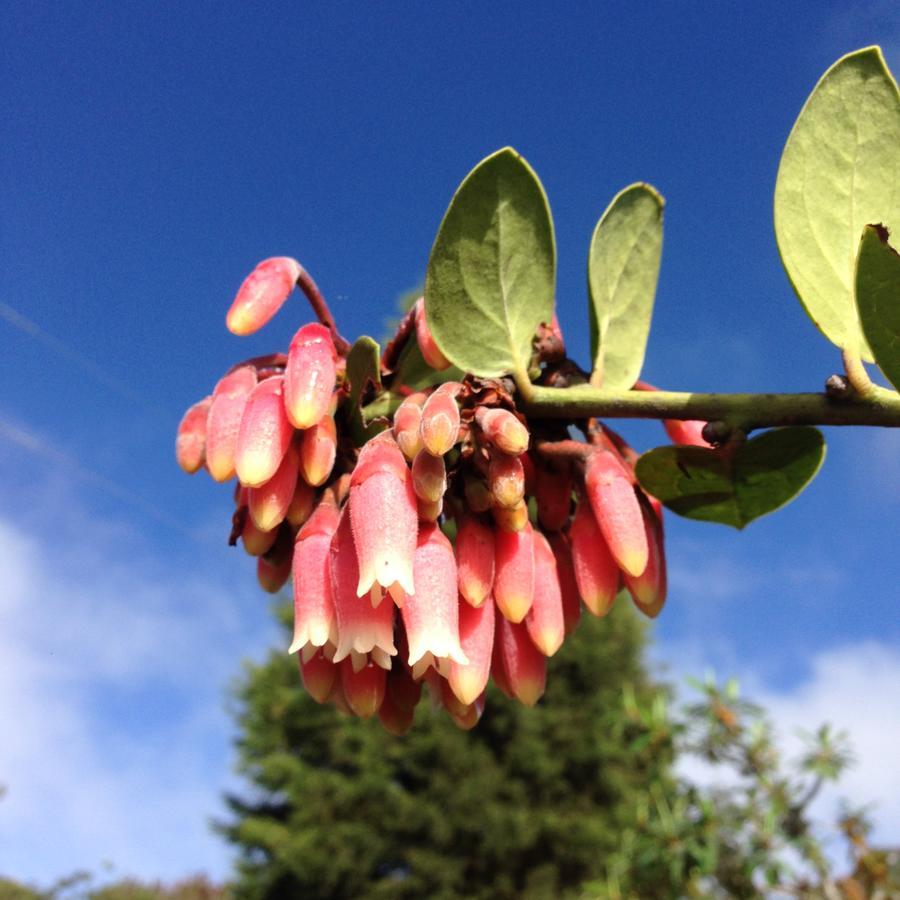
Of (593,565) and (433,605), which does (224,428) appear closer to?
(433,605)

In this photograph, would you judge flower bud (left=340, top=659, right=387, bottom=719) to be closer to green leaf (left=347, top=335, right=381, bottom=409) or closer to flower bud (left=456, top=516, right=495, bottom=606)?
flower bud (left=456, top=516, right=495, bottom=606)

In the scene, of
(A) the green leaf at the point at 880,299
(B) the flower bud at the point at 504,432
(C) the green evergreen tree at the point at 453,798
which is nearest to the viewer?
(A) the green leaf at the point at 880,299

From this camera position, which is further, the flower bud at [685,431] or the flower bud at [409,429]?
the flower bud at [685,431]

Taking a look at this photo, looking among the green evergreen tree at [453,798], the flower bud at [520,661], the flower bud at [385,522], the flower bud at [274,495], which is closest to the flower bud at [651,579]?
the flower bud at [520,661]

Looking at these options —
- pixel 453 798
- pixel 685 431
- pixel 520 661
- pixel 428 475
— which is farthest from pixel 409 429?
pixel 453 798

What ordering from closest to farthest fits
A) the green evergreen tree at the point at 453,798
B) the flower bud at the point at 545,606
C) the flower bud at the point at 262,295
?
the flower bud at the point at 545,606 < the flower bud at the point at 262,295 < the green evergreen tree at the point at 453,798

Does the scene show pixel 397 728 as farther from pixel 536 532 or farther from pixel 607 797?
pixel 607 797

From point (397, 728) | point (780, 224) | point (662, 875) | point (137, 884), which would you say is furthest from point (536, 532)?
point (137, 884)

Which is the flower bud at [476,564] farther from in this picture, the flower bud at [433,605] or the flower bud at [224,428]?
the flower bud at [224,428]
